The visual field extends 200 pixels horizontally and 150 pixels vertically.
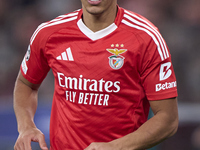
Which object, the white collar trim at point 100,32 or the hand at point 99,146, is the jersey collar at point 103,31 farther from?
the hand at point 99,146

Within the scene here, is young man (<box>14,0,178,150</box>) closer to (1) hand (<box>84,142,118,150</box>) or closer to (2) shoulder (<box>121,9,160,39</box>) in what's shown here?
(2) shoulder (<box>121,9,160,39</box>)

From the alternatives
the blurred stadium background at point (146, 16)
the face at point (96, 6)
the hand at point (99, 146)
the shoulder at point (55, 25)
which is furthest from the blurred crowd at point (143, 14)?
the hand at point (99, 146)

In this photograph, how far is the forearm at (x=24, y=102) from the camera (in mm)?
2466

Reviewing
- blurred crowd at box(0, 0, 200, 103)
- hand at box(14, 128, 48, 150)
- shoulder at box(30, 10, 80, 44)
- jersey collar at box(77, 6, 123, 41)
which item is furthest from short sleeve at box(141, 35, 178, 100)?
blurred crowd at box(0, 0, 200, 103)

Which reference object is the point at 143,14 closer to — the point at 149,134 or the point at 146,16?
the point at 146,16

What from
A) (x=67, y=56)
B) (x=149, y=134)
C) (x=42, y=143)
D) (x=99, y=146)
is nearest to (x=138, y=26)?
(x=67, y=56)

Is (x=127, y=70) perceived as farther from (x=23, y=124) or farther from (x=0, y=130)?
(x=0, y=130)

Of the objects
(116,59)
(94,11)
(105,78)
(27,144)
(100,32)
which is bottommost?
(27,144)

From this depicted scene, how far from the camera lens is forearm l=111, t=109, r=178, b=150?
2.02 meters

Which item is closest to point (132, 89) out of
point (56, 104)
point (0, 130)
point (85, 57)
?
point (85, 57)

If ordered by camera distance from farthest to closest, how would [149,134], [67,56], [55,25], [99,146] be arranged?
1. [55,25]
2. [67,56]
3. [149,134]
4. [99,146]

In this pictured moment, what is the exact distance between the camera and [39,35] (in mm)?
2430

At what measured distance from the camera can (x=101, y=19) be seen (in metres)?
2.29

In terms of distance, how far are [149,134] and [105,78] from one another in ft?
1.31
